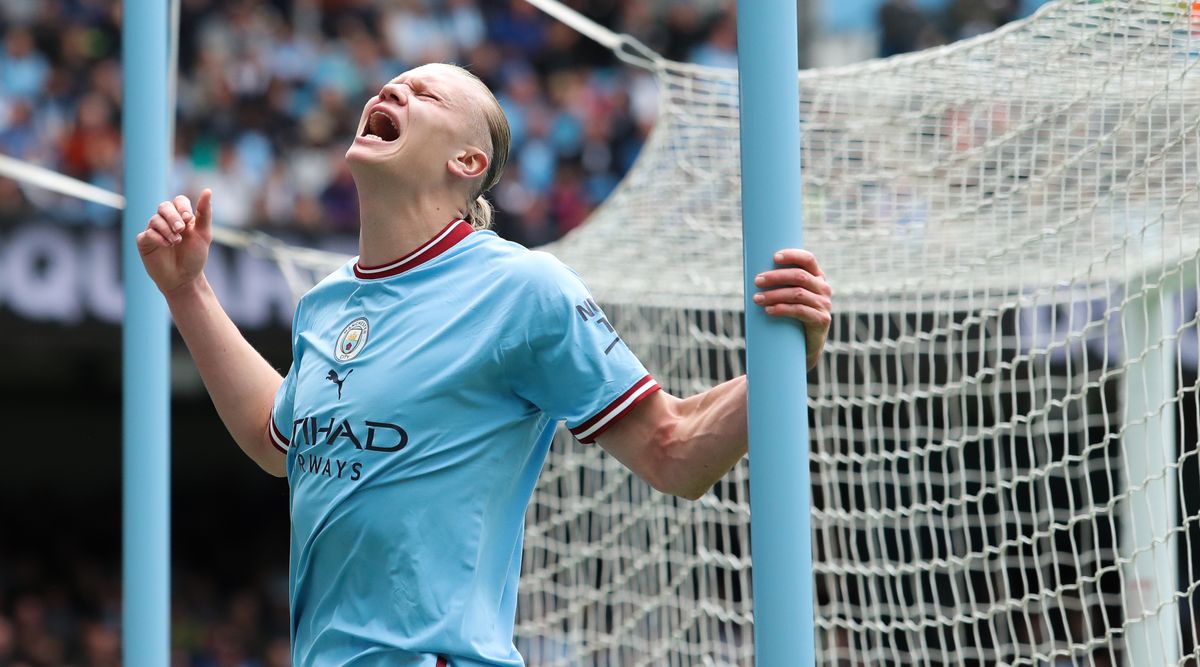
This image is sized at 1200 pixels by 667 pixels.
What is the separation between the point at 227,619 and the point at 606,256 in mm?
5891

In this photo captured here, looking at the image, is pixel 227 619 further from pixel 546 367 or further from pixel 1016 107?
pixel 546 367

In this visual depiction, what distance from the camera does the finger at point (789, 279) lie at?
172cm

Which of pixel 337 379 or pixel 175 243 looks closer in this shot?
pixel 337 379

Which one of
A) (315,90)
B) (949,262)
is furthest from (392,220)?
(315,90)

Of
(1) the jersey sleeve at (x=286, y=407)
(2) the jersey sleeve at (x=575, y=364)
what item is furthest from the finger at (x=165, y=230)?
(2) the jersey sleeve at (x=575, y=364)

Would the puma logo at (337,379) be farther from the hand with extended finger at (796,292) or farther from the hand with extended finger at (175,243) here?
the hand with extended finger at (796,292)

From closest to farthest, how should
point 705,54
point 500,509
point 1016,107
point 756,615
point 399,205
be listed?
point 756,615 → point 500,509 → point 399,205 → point 1016,107 → point 705,54

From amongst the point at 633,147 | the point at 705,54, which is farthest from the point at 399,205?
the point at 705,54

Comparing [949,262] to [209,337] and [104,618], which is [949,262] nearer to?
[209,337]

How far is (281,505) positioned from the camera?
11320mm

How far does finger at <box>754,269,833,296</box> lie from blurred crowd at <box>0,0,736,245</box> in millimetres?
6813

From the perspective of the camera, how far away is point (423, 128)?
6.62ft

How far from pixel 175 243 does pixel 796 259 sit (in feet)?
3.32

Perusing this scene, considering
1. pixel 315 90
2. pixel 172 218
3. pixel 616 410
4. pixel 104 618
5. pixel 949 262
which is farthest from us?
pixel 315 90
